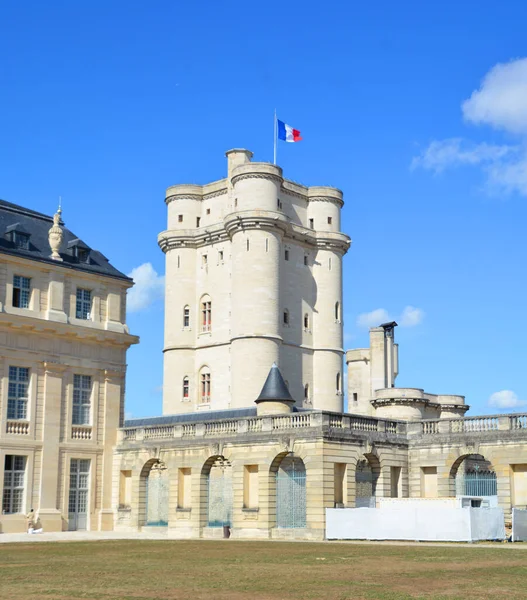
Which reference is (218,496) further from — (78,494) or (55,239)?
(55,239)

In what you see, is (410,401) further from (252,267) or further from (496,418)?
(496,418)

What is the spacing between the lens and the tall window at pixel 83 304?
44438mm

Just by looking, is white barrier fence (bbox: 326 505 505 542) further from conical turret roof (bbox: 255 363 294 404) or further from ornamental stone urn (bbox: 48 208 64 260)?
ornamental stone urn (bbox: 48 208 64 260)

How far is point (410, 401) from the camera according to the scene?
211 feet

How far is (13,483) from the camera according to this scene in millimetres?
41406

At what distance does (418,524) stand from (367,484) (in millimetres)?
10506

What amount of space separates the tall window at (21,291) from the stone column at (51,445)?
2.87 meters

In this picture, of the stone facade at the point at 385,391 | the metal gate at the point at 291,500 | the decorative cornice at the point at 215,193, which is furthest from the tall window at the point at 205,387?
the metal gate at the point at 291,500

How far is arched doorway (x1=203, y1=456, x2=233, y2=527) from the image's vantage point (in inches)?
1571

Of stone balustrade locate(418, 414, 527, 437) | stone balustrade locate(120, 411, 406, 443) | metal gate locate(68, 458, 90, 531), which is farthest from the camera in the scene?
metal gate locate(68, 458, 90, 531)

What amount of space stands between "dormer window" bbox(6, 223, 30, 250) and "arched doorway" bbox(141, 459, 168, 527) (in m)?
11.3

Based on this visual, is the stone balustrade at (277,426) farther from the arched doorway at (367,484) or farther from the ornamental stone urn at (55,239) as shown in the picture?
the ornamental stone urn at (55,239)

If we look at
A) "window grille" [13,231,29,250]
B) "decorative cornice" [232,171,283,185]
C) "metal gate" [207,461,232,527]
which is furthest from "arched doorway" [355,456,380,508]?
"decorative cornice" [232,171,283,185]

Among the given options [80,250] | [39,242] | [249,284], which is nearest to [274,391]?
[80,250]
